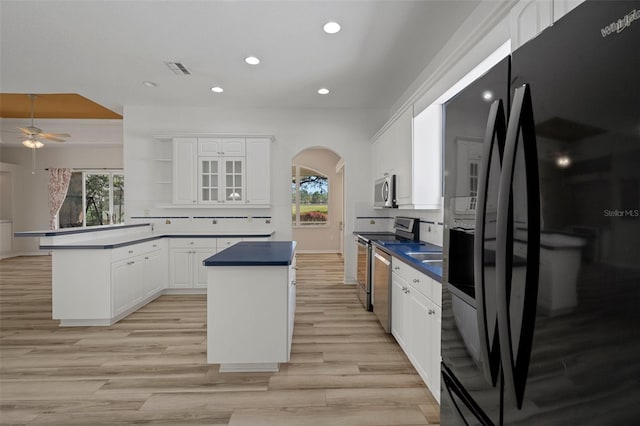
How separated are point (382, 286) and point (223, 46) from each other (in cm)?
298

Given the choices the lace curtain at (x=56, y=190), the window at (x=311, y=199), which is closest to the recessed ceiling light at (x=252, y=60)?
the window at (x=311, y=199)

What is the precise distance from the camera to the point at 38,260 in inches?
302

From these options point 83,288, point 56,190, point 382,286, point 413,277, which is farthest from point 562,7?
point 56,190

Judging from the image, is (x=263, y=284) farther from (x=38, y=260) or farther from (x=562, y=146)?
(x=38, y=260)

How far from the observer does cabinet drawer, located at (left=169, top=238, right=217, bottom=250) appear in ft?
16.3

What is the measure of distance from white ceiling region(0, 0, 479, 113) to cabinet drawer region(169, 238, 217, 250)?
2.17 meters

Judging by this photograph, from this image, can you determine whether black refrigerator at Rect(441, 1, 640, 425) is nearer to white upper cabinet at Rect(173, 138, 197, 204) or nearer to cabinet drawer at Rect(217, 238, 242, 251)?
cabinet drawer at Rect(217, 238, 242, 251)

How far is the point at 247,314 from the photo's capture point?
8.41 feet

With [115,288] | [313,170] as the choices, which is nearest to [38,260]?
[115,288]

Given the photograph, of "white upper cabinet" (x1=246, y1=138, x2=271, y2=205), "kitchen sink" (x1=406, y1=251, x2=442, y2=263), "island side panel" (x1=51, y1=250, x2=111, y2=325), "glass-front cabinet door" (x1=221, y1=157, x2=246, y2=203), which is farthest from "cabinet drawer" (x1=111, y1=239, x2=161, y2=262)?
"kitchen sink" (x1=406, y1=251, x2=442, y2=263)

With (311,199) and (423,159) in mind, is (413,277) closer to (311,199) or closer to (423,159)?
(423,159)

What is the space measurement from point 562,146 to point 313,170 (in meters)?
8.64

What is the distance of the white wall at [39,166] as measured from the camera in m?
8.33

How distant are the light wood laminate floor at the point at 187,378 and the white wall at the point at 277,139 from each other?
2.01 m
